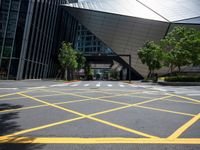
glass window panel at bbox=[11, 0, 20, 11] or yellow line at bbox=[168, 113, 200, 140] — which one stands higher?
glass window panel at bbox=[11, 0, 20, 11]

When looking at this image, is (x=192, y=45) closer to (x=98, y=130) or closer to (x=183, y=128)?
(x=183, y=128)

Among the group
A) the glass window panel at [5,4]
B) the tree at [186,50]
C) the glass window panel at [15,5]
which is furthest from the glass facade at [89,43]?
the tree at [186,50]

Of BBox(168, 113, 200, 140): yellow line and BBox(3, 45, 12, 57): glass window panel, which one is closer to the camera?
BBox(168, 113, 200, 140): yellow line

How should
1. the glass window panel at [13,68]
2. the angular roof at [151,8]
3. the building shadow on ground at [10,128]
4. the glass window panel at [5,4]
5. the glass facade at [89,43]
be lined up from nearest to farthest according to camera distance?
the building shadow on ground at [10,128], the glass window panel at [13,68], the glass window panel at [5,4], the angular roof at [151,8], the glass facade at [89,43]

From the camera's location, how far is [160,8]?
62.2m

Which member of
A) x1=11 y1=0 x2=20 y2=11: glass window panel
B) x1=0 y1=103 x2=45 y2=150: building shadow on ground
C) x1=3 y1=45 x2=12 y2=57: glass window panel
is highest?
x1=11 y1=0 x2=20 y2=11: glass window panel

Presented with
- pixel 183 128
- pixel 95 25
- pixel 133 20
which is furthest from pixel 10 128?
pixel 95 25

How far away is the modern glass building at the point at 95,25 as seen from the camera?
3959cm

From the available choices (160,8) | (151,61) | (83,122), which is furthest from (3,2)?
(160,8)

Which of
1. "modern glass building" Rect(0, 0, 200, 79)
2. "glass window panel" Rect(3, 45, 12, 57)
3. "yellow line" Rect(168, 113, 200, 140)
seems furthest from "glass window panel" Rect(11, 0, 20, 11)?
"yellow line" Rect(168, 113, 200, 140)

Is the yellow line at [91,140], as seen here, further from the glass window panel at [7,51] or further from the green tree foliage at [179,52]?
the glass window panel at [7,51]

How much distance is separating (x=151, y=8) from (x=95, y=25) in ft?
52.9

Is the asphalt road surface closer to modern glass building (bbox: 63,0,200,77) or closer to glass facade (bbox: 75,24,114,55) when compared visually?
modern glass building (bbox: 63,0,200,77)

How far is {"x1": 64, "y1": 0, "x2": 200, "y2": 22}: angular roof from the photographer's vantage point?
5856 centimetres
